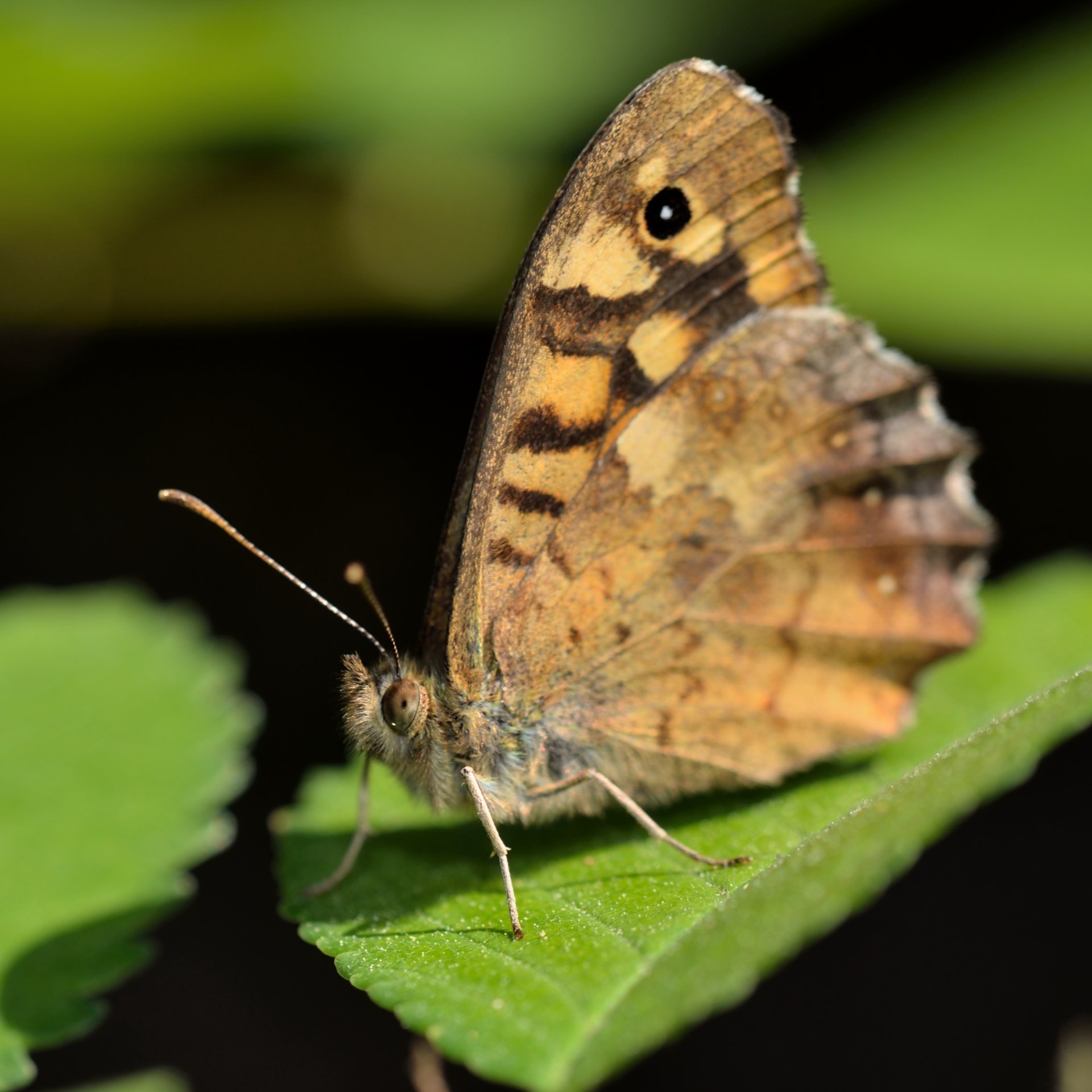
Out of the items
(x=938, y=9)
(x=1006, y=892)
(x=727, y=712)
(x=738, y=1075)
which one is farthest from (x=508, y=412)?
(x=938, y=9)

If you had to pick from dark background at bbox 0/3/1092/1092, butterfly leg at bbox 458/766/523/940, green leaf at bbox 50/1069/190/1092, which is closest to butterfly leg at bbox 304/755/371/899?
butterfly leg at bbox 458/766/523/940

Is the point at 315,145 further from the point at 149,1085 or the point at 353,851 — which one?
the point at 149,1085

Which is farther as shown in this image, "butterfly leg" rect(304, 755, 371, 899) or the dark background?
the dark background

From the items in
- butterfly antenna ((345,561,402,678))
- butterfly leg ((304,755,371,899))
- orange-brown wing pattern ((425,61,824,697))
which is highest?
orange-brown wing pattern ((425,61,824,697))

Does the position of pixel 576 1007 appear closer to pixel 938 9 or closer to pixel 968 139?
pixel 968 139

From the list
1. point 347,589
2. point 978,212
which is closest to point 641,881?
point 347,589

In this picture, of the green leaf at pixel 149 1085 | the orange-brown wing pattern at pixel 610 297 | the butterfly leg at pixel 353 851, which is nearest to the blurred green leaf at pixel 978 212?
the orange-brown wing pattern at pixel 610 297

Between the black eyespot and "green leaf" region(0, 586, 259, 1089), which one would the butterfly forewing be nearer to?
the black eyespot
